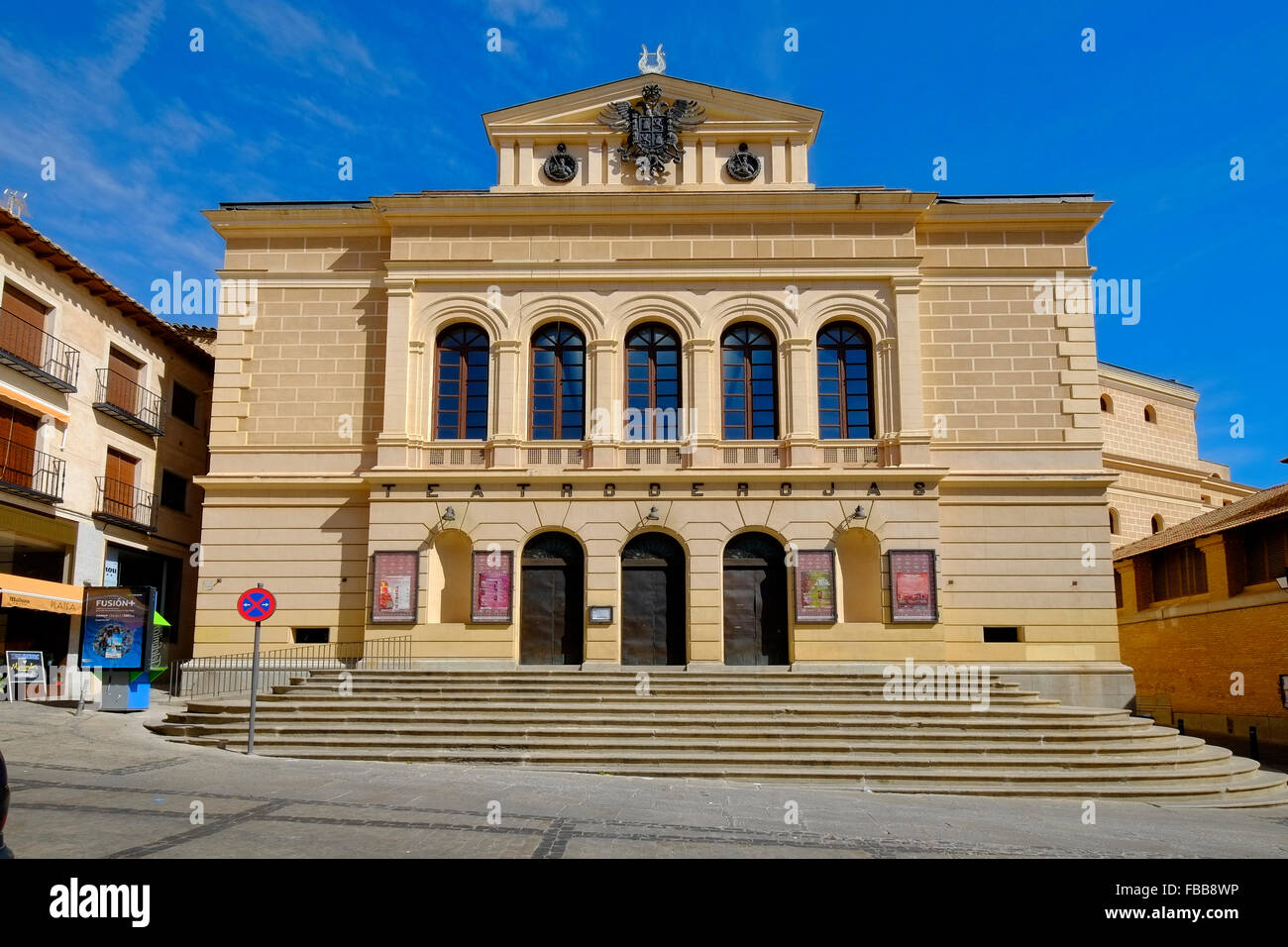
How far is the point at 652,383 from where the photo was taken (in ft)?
85.3

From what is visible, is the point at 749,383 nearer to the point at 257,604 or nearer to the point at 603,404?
the point at 603,404

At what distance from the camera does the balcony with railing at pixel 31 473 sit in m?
24.2

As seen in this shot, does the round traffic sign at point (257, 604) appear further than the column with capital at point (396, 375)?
No

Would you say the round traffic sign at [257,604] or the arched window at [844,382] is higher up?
the arched window at [844,382]

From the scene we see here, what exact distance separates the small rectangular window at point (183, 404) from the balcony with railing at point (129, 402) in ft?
3.14

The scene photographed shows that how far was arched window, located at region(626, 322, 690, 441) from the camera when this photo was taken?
2558 cm

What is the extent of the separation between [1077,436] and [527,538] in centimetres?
1390

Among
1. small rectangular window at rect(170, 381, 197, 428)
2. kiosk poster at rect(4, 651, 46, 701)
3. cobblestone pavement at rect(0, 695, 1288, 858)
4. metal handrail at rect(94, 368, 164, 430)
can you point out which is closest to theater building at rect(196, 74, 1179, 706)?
kiosk poster at rect(4, 651, 46, 701)

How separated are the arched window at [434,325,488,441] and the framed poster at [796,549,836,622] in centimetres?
857

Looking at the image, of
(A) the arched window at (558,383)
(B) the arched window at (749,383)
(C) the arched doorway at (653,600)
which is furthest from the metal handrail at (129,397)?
(B) the arched window at (749,383)

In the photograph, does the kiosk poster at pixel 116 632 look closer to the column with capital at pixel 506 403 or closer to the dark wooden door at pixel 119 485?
the dark wooden door at pixel 119 485

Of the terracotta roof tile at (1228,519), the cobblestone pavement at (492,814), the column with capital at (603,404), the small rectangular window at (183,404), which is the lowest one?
the cobblestone pavement at (492,814)

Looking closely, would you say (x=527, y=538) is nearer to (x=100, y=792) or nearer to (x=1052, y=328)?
(x=100, y=792)

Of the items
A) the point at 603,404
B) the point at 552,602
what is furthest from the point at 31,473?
the point at 603,404
